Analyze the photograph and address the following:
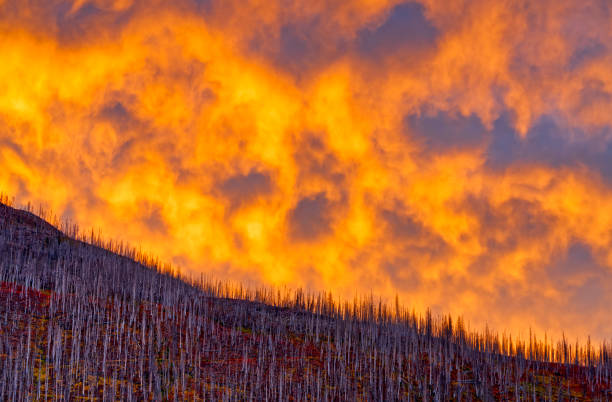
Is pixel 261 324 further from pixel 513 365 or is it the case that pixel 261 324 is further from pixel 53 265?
pixel 53 265

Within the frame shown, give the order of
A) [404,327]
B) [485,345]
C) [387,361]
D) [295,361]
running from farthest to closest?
[404,327]
[485,345]
[295,361]
[387,361]

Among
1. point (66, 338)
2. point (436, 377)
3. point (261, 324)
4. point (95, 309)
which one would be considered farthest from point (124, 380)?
point (436, 377)

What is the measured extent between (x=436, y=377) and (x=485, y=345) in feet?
11.1

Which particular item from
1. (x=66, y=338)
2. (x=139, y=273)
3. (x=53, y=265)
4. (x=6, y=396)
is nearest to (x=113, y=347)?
(x=66, y=338)

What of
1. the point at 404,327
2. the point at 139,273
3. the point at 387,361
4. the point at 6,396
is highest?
the point at 139,273

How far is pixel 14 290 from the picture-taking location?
22812 millimetres

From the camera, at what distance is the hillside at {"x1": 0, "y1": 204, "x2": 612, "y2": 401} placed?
16281 millimetres

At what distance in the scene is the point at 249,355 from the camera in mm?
19688

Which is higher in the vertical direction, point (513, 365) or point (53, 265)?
point (53, 265)

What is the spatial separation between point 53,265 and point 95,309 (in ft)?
36.0

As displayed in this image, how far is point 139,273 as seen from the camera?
2995cm

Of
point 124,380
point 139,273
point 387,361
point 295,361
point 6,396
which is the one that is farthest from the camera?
point 139,273

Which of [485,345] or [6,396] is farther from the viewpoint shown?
[485,345]

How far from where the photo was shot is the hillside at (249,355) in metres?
16.3
